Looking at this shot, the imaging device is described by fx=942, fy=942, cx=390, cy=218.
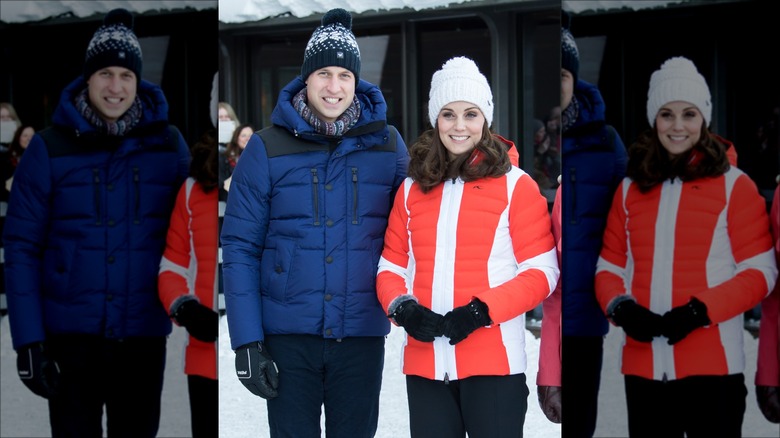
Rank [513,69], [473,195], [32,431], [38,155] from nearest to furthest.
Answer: [473,195]
[513,69]
[38,155]
[32,431]

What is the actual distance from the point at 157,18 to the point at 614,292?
2021mm

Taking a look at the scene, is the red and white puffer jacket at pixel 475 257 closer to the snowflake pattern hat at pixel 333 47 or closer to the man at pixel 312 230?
the man at pixel 312 230

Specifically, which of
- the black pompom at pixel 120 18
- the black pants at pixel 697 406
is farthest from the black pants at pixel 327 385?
the black pompom at pixel 120 18

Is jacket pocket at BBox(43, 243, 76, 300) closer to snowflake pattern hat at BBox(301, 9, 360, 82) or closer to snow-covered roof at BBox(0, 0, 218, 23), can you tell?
snow-covered roof at BBox(0, 0, 218, 23)

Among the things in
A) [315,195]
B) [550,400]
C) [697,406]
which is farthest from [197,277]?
[697,406]

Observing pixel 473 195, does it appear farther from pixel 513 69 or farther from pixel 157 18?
pixel 157 18

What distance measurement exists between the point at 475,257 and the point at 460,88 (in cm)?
53

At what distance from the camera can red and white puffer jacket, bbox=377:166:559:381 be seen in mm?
2781

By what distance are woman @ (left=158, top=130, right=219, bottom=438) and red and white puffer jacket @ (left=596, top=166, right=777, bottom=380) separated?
1.44 metres

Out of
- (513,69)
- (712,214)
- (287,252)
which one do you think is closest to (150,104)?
(287,252)

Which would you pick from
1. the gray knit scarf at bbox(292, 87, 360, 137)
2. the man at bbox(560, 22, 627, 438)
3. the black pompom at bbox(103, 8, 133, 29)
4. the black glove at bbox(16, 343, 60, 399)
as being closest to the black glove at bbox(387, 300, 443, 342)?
the gray knit scarf at bbox(292, 87, 360, 137)

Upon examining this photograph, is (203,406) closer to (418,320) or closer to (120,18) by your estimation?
(418,320)

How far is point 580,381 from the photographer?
11.6 ft

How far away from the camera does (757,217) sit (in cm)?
324
